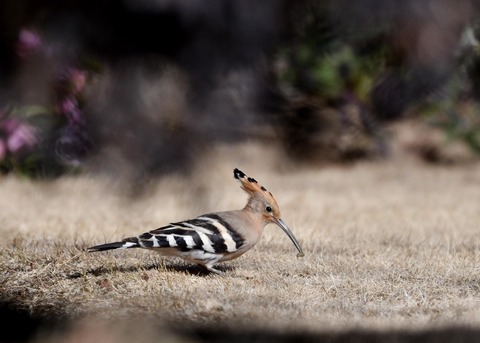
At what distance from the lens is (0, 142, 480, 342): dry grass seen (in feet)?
13.0

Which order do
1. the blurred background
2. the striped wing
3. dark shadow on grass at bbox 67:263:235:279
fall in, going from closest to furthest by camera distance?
1. the striped wing
2. dark shadow on grass at bbox 67:263:235:279
3. the blurred background

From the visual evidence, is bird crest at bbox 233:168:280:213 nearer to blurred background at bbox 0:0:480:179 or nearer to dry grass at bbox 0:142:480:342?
dry grass at bbox 0:142:480:342

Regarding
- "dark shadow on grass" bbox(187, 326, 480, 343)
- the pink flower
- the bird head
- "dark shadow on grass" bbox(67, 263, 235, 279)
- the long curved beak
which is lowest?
"dark shadow on grass" bbox(187, 326, 480, 343)

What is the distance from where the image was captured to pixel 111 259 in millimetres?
4832

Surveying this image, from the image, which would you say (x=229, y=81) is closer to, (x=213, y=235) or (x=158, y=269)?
(x=158, y=269)

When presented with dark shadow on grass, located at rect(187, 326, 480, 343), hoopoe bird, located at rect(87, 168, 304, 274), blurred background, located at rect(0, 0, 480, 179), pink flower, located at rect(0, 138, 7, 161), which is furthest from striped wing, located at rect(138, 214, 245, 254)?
pink flower, located at rect(0, 138, 7, 161)

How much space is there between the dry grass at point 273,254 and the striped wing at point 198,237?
0.54 ft

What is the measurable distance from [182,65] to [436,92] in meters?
3.12

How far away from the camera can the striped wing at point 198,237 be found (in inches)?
166

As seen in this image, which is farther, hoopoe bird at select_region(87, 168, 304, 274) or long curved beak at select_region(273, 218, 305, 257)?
long curved beak at select_region(273, 218, 305, 257)

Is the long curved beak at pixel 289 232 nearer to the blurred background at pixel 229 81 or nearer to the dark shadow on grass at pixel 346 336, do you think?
the dark shadow on grass at pixel 346 336

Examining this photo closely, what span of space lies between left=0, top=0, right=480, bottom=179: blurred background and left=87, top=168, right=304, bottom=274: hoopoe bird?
1.42m

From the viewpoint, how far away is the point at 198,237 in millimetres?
4297

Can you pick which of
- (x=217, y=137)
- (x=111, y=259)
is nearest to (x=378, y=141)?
(x=217, y=137)
